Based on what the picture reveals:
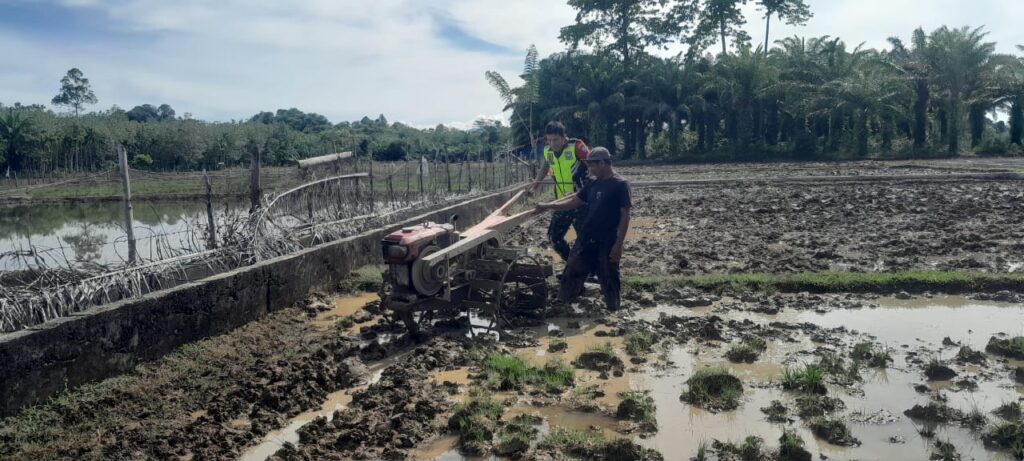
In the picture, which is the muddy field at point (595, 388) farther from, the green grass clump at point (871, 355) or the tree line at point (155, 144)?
the tree line at point (155, 144)

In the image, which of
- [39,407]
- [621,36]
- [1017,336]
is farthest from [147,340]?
[621,36]

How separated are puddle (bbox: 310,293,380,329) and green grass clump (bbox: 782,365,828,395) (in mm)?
3771

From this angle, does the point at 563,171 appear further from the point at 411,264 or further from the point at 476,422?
the point at 476,422

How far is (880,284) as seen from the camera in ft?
24.8

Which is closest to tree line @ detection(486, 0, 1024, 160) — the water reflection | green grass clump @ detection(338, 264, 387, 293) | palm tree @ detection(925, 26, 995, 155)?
palm tree @ detection(925, 26, 995, 155)

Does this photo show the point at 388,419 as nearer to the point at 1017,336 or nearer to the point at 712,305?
the point at 712,305

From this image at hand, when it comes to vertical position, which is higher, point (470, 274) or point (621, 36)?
point (621, 36)

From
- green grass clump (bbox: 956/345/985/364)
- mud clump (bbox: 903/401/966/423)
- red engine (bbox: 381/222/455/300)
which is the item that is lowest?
mud clump (bbox: 903/401/966/423)

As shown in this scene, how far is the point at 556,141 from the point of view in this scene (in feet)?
26.3

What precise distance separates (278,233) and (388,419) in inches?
173

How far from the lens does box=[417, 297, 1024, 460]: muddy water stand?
13.1 ft

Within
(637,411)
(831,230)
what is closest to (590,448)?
(637,411)

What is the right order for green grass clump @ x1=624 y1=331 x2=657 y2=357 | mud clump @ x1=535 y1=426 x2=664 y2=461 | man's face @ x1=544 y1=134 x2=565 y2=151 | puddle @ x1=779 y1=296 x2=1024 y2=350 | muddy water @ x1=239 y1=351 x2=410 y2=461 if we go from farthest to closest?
man's face @ x1=544 y1=134 x2=565 y2=151 → puddle @ x1=779 y1=296 x2=1024 y2=350 → green grass clump @ x1=624 y1=331 x2=657 y2=357 → muddy water @ x1=239 y1=351 x2=410 y2=461 → mud clump @ x1=535 y1=426 x2=664 y2=461

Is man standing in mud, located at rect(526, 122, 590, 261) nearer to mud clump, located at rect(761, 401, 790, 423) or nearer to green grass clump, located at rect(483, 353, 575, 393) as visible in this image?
green grass clump, located at rect(483, 353, 575, 393)
